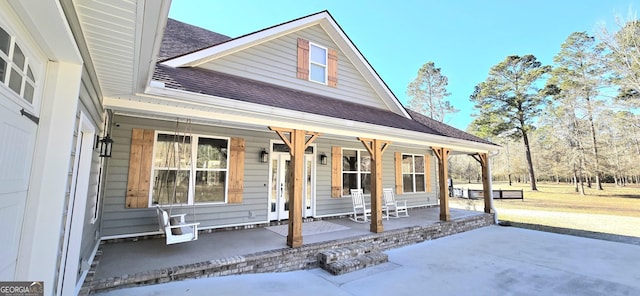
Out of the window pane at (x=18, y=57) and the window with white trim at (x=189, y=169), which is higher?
the window pane at (x=18, y=57)

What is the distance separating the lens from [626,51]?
45.4 ft

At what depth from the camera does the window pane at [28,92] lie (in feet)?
5.02

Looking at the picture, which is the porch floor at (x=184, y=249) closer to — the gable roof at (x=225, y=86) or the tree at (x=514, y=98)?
the gable roof at (x=225, y=86)

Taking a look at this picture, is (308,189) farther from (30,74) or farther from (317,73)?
(30,74)

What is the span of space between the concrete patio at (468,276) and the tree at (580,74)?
17.5 meters

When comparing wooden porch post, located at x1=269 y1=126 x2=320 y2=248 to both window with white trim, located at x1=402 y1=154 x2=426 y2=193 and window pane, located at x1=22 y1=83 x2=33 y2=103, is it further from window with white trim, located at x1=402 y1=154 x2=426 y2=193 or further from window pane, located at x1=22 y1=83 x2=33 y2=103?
window with white trim, located at x1=402 y1=154 x2=426 y2=193

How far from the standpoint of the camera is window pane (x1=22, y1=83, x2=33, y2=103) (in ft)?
5.02

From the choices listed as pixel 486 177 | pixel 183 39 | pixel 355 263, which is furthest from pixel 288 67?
pixel 486 177

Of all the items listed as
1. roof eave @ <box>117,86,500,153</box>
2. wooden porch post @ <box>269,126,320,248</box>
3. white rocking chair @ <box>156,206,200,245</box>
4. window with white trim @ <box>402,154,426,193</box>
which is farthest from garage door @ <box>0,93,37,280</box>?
window with white trim @ <box>402,154,426,193</box>

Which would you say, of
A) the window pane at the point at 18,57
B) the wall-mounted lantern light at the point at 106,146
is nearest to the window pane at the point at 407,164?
the wall-mounted lantern light at the point at 106,146

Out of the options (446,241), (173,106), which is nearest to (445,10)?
(446,241)

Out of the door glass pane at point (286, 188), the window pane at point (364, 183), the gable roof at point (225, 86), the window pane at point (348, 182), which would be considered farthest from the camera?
the window pane at point (364, 183)

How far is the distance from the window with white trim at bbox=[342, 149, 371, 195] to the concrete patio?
97.6 inches

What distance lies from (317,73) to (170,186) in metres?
4.55
